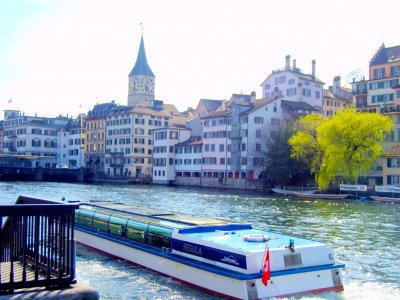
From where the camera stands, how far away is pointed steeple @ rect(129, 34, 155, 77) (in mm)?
157913

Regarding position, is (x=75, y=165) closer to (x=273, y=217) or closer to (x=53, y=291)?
(x=273, y=217)

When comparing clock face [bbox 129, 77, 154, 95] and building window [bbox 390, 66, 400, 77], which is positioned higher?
clock face [bbox 129, 77, 154, 95]

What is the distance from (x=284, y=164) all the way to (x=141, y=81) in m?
91.4

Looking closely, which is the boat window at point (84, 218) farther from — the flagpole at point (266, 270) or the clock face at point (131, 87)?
the clock face at point (131, 87)

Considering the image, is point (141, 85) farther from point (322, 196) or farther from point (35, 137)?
point (322, 196)

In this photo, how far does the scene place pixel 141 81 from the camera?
157 metres

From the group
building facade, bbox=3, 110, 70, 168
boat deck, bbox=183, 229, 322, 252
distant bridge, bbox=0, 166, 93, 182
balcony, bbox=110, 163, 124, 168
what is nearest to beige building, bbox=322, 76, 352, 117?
balcony, bbox=110, 163, 124, 168

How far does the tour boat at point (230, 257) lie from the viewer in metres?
13.9

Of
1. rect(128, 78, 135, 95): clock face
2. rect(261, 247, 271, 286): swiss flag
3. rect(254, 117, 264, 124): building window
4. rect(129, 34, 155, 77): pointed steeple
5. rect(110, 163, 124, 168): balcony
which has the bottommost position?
rect(261, 247, 271, 286): swiss flag

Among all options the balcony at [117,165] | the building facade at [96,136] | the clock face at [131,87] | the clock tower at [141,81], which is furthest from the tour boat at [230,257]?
the clock face at [131,87]

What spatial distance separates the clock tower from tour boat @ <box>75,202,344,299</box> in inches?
5442

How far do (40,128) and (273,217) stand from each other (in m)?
109

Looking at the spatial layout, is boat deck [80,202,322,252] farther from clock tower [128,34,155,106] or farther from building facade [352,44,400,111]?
clock tower [128,34,155,106]

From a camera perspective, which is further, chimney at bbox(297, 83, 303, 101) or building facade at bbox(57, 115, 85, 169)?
building facade at bbox(57, 115, 85, 169)
